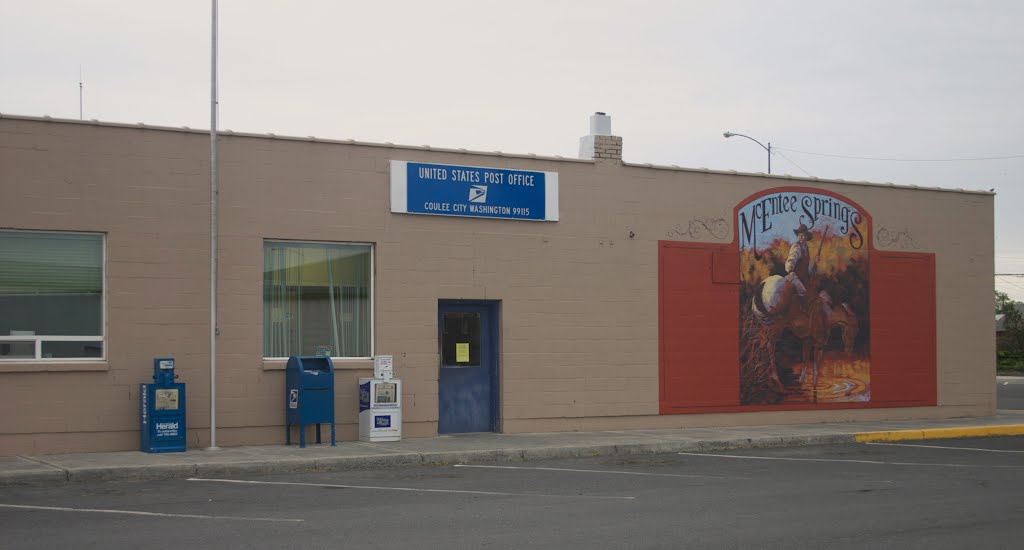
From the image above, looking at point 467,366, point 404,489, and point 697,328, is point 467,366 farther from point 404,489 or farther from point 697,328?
point 404,489

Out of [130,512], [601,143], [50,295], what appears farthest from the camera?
[601,143]

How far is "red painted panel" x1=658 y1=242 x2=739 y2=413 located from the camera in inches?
778

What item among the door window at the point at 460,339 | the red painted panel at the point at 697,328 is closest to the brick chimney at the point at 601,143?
the red painted panel at the point at 697,328

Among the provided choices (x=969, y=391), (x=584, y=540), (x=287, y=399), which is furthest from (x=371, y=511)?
(x=969, y=391)

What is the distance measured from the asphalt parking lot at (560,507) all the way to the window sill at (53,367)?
2.80 meters

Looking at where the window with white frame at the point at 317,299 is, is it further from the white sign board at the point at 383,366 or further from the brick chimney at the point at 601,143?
the brick chimney at the point at 601,143

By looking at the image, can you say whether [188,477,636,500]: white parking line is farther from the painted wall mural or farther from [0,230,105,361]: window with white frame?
the painted wall mural

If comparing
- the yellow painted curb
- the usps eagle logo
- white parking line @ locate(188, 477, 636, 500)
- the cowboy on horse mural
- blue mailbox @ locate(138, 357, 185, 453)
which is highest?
the usps eagle logo

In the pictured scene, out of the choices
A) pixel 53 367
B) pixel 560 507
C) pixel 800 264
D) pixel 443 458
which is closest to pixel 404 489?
pixel 560 507

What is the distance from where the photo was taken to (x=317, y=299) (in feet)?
57.3

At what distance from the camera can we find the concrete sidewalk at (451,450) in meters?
13.8

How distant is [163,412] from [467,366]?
5169 mm

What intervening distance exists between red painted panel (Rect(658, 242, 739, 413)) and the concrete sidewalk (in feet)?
2.56

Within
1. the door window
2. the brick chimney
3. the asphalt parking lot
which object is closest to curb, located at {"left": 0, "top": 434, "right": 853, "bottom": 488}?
the asphalt parking lot
